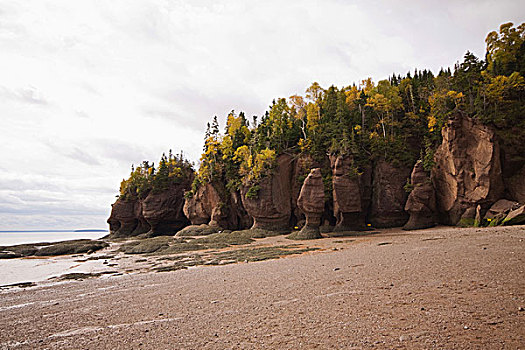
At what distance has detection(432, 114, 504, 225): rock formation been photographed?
29312mm

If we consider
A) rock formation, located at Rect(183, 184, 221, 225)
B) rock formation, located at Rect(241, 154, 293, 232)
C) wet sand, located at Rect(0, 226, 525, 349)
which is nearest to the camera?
wet sand, located at Rect(0, 226, 525, 349)

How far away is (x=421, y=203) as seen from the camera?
109ft

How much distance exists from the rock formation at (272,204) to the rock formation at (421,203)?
15.7 metres

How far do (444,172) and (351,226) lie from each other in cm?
1229

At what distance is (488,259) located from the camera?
9.32 meters

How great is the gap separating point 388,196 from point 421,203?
5418 millimetres

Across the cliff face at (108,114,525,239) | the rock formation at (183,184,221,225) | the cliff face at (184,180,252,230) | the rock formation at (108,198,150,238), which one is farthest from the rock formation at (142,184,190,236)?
the cliff face at (108,114,525,239)

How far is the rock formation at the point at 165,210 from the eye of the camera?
58750 mm

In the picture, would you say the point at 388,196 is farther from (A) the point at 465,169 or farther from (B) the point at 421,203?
(A) the point at 465,169

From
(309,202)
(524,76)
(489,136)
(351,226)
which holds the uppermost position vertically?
(524,76)

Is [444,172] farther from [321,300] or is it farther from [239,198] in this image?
[321,300]

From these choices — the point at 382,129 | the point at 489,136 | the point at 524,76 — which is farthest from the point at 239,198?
the point at 524,76

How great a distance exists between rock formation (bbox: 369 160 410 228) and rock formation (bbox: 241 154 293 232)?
11857 mm

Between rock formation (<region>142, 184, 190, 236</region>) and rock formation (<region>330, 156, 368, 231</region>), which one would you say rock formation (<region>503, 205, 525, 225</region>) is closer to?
rock formation (<region>330, 156, 368, 231</region>)
